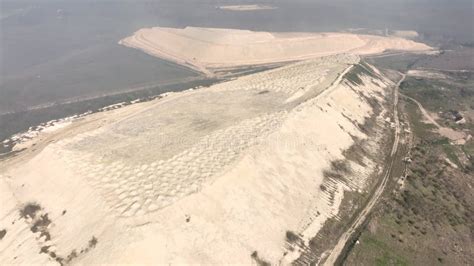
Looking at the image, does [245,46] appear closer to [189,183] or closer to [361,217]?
[361,217]

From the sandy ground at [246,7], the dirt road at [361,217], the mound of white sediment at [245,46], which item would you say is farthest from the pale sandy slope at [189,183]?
the sandy ground at [246,7]

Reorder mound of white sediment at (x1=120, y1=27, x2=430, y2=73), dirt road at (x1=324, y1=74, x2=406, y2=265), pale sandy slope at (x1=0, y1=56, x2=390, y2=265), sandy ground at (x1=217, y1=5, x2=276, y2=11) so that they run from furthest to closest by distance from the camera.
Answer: sandy ground at (x1=217, y1=5, x2=276, y2=11)
mound of white sediment at (x1=120, y1=27, x2=430, y2=73)
dirt road at (x1=324, y1=74, x2=406, y2=265)
pale sandy slope at (x1=0, y1=56, x2=390, y2=265)

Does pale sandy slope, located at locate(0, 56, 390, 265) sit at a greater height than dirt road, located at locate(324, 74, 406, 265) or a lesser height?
greater

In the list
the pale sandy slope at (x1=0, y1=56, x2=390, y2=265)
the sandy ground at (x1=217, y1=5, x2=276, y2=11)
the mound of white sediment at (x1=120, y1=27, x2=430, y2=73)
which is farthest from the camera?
the sandy ground at (x1=217, y1=5, x2=276, y2=11)

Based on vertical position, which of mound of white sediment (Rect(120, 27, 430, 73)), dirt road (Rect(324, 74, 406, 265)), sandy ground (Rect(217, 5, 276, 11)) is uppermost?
sandy ground (Rect(217, 5, 276, 11))

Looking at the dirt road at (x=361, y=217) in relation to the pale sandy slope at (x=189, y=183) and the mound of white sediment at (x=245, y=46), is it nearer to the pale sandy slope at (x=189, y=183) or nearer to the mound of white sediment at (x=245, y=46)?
the pale sandy slope at (x=189, y=183)

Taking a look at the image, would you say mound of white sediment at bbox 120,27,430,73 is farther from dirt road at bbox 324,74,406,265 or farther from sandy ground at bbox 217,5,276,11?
sandy ground at bbox 217,5,276,11

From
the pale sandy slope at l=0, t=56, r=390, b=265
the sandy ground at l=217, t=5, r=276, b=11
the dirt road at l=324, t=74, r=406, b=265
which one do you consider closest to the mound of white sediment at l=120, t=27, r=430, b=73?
the pale sandy slope at l=0, t=56, r=390, b=265

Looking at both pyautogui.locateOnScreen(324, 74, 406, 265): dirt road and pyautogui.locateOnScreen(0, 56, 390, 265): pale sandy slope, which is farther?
pyautogui.locateOnScreen(324, 74, 406, 265): dirt road
